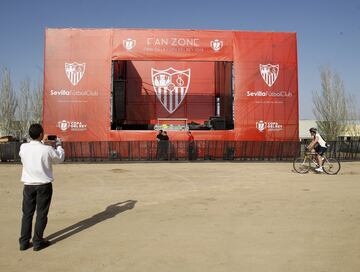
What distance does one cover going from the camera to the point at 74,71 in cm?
2284

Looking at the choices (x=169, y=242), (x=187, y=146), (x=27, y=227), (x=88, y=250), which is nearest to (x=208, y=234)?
(x=169, y=242)

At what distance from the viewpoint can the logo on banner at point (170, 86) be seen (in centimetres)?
2816

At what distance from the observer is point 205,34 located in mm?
23438

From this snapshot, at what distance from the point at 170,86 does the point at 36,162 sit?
76.6 feet

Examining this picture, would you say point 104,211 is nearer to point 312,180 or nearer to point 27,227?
point 27,227

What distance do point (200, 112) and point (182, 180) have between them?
56.8 feet

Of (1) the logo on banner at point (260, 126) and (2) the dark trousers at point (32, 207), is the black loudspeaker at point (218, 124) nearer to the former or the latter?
(1) the logo on banner at point (260, 126)

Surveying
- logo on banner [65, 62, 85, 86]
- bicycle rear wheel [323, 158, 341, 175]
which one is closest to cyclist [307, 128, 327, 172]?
bicycle rear wheel [323, 158, 341, 175]

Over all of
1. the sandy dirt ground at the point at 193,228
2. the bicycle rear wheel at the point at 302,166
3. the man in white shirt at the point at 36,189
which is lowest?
the sandy dirt ground at the point at 193,228

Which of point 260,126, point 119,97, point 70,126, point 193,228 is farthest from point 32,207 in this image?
point 119,97

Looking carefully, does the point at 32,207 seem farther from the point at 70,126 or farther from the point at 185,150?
the point at 70,126

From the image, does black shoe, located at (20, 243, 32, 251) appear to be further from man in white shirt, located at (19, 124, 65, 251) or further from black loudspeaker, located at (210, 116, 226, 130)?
black loudspeaker, located at (210, 116, 226, 130)

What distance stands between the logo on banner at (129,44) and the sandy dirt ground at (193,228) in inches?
523

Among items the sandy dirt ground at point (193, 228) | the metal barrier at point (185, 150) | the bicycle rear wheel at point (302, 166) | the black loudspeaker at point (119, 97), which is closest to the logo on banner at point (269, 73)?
the metal barrier at point (185, 150)
